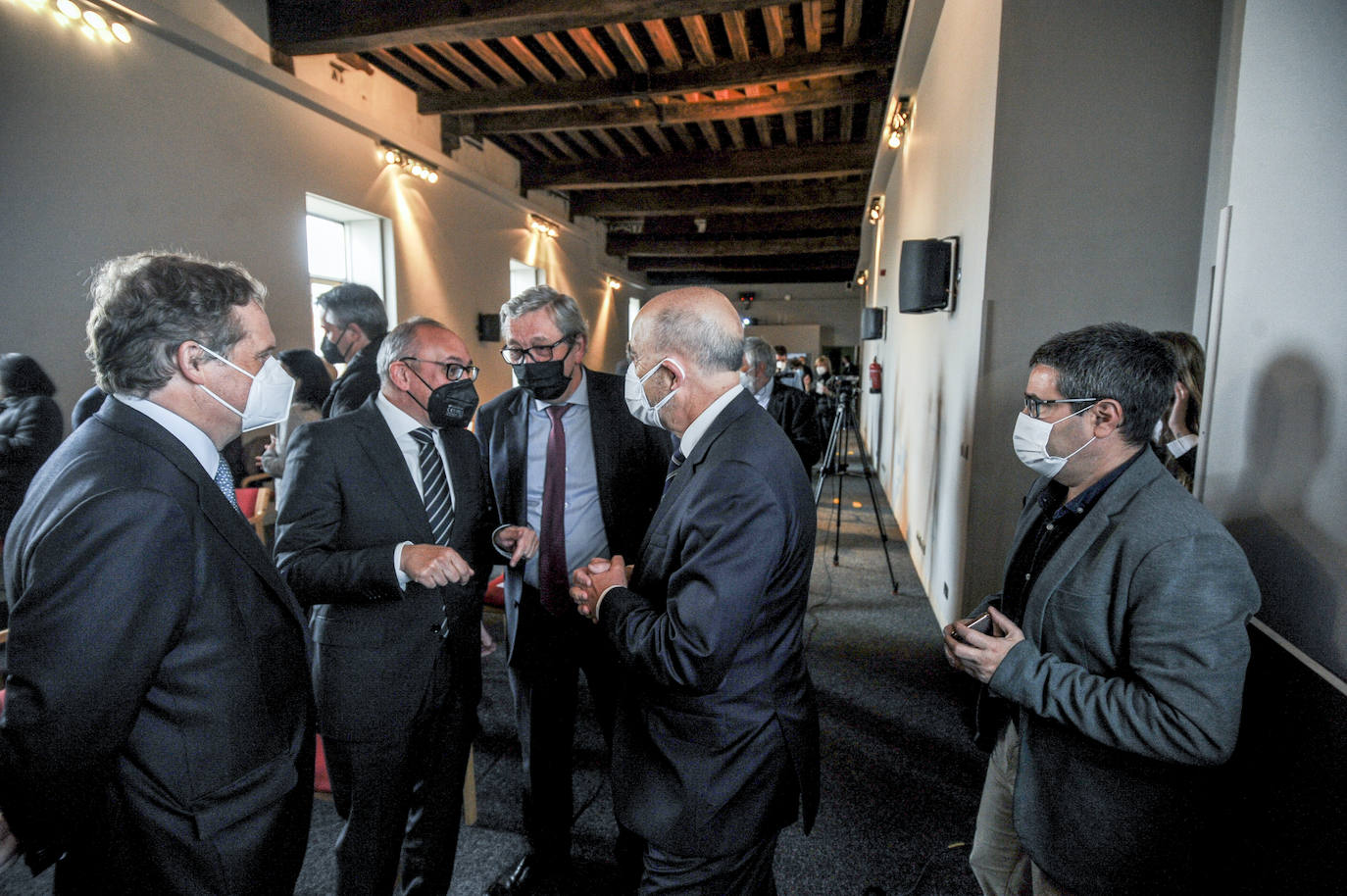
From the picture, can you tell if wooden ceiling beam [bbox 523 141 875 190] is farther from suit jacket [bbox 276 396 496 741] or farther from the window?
suit jacket [bbox 276 396 496 741]

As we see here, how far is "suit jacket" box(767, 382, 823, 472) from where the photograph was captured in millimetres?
4270

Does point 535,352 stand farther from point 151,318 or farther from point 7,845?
point 7,845

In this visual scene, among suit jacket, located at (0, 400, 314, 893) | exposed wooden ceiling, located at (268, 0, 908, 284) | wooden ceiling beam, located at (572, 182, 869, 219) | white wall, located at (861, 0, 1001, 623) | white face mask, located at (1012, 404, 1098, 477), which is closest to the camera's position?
suit jacket, located at (0, 400, 314, 893)

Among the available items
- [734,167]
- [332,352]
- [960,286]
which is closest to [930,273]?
[960,286]

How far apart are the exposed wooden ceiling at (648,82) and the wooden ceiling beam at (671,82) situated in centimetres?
1

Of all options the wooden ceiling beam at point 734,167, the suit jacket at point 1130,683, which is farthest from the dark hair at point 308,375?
the wooden ceiling beam at point 734,167

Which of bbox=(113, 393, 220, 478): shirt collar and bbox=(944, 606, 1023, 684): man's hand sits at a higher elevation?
bbox=(113, 393, 220, 478): shirt collar

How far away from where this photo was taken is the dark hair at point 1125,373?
1.32m

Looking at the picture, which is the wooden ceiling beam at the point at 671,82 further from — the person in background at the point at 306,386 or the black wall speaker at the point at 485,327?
the person in background at the point at 306,386

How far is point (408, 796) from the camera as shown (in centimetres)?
169

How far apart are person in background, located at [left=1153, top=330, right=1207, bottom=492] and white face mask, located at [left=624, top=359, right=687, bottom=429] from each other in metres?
1.86

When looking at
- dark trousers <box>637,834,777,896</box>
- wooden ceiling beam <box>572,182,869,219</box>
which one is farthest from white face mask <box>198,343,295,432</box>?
wooden ceiling beam <box>572,182,869,219</box>

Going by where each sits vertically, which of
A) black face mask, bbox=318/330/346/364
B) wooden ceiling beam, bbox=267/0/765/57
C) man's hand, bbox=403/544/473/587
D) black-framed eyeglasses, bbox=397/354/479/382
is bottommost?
man's hand, bbox=403/544/473/587

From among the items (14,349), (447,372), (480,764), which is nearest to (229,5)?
(14,349)
